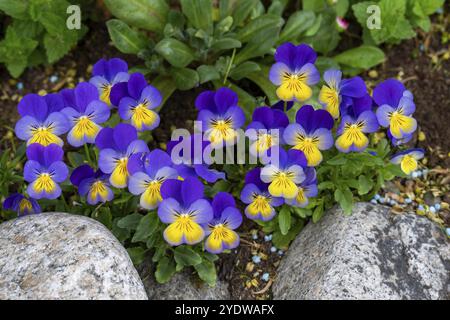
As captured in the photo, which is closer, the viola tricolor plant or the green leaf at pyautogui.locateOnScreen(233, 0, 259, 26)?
the viola tricolor plant

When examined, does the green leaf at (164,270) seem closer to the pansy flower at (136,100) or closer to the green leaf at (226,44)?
the pansy flower at (136,100)

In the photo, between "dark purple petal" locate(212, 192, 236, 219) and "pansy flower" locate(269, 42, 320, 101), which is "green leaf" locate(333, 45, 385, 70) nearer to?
"pansy flower" locate(269, 42, 320, 101)

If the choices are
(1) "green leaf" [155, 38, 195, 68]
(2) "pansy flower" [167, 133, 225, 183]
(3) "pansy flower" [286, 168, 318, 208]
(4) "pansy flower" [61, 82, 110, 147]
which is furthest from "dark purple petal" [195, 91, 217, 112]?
(1) "green leaf" [155, 38, 195, 68]

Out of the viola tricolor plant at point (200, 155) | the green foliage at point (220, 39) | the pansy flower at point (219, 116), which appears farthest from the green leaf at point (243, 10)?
the pansy flower at point (219, 116)

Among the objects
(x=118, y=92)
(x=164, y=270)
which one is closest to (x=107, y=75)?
(x=118, y=92)

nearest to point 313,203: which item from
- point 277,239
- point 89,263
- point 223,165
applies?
point 277,239
